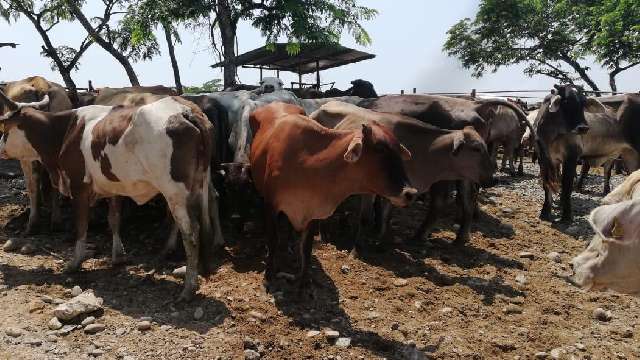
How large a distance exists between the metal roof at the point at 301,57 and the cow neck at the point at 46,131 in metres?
12.5

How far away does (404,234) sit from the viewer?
820 centimetres

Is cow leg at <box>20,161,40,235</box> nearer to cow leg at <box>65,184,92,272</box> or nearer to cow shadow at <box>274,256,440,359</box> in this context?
cow leg at <box>65,184,92,272</box>

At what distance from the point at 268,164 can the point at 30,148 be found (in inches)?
139

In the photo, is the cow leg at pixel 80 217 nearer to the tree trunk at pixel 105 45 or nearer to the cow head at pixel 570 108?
the cow head at pixel 570 108

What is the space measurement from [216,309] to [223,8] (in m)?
15.1

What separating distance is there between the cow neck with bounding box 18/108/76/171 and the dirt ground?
1280mm

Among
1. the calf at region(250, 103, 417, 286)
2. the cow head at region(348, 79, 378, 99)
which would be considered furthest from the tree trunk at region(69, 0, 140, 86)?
the calf at region(250, 103, 417, 286)

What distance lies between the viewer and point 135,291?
5.66m

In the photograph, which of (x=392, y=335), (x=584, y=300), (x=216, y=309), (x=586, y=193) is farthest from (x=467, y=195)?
(x=586, y=193)

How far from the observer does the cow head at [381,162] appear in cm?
474

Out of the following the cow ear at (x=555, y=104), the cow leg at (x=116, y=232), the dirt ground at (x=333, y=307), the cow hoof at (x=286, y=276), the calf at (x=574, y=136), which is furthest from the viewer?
the cow ear at (x=555, y=104)

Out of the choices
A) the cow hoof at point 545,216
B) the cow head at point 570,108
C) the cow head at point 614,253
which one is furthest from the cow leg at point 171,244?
the cow head at point 570,108

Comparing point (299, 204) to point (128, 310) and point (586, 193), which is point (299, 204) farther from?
point (586, 193)

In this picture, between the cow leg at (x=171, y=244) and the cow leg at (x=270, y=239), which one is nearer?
the cow leg at (x=270, y=239)
